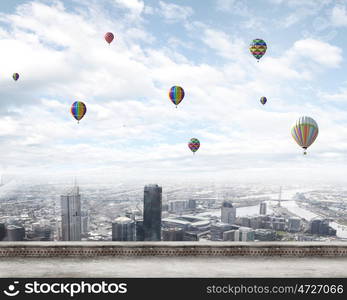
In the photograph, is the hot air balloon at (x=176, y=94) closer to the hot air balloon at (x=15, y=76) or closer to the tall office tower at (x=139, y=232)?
the tall office tower at (x=139, y=232)

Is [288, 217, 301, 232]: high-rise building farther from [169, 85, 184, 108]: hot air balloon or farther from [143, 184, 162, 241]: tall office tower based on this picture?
[169, 85, 184, 108]: hot air balloon

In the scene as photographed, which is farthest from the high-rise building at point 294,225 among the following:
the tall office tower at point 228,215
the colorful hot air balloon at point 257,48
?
the colorful hot air balloon at point 257,48

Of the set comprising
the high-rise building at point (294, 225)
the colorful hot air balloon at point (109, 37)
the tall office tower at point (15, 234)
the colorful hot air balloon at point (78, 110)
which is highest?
the colorful hot air balloon at point (109, 37)

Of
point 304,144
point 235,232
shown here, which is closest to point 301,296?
point 304,144

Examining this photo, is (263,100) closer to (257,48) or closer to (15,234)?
(257,48)

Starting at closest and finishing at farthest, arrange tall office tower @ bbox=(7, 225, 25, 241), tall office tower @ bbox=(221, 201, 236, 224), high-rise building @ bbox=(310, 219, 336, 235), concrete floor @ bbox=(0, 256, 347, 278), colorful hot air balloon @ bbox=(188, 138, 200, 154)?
concrete floor @ bbox=(0, 256, 347, 278)
tall office tower @ bbox=(7, 225, 25, 241)
colorful hot air balloon @ bbox=(188, 138, 200, 154)
high-rise building @ bbox=(310, 219, 336, 235)
tall office tower @ bbox=(221, 201, 236, 224)

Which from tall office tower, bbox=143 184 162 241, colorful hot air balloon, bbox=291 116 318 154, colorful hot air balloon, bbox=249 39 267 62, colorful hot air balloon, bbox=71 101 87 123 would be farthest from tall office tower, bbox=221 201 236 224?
colorful hot air balloon, bbox=71 101 87 123
